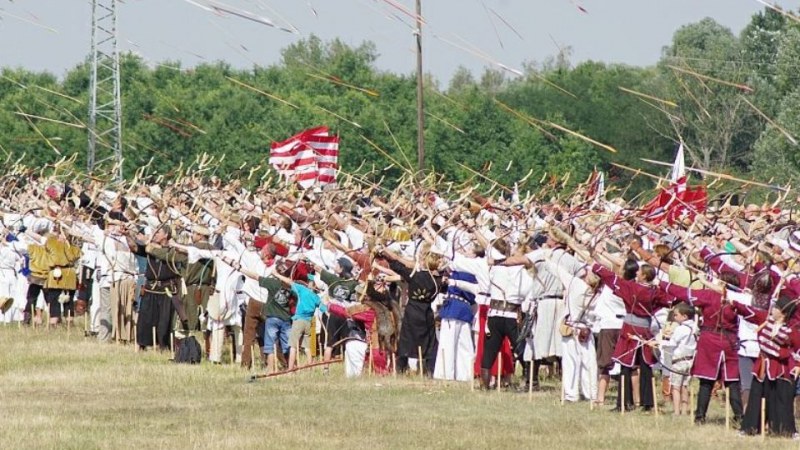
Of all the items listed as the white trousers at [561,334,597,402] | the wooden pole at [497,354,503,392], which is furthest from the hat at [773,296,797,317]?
the wooden pole at [497,354,503,392]

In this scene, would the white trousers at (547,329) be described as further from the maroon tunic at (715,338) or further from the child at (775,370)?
the child at (775,370)

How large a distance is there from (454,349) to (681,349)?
3635mm

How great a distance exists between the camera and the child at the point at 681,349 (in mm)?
19859

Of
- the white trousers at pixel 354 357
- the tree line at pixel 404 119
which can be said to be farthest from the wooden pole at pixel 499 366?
the tree line at pixel 404 119

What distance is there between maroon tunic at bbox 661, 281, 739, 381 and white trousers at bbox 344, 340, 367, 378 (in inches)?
215

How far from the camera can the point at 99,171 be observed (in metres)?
45.9

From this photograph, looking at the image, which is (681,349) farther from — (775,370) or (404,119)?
(404,119)

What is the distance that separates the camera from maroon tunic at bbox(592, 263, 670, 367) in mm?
19453

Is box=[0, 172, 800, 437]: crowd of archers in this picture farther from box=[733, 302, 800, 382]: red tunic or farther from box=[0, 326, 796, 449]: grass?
box=[0, 326, 796, 449]: grass

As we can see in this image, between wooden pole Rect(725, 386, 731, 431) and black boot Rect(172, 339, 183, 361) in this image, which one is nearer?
wooden pole Rect(725, 386, 731, 431)

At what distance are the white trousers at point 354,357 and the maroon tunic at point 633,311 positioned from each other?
4.02 meters

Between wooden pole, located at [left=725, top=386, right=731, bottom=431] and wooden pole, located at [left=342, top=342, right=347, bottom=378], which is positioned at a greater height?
wooden pole, located at [left=342, top=342, right=347, bottom=378]

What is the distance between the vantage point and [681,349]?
19.9 meters

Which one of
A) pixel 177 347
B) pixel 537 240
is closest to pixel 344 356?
pixel 177 347
